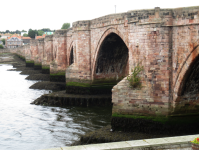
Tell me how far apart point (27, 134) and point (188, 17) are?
9229 millimetres

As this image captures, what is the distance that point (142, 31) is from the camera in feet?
40.4

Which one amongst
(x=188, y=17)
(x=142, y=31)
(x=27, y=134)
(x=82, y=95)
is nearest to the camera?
(x=188, y=17)

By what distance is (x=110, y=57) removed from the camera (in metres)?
20.5

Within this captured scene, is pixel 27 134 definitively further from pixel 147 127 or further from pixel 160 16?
pixel 160 16

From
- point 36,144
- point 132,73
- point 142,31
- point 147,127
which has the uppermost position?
point 142,31

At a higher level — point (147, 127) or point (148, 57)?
point (148, 57)

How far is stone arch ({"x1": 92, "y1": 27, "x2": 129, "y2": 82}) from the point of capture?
62.6 feet

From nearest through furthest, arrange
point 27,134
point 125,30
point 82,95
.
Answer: point 27,134, point 125,30, point 82,95

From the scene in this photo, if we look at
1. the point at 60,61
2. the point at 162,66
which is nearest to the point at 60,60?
the point at 60,61

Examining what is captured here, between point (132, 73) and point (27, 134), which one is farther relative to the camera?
point (27, 134)

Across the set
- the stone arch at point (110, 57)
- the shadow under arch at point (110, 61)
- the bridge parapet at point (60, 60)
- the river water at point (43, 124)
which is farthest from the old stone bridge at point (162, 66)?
the bridge parapet at point (60, 60)

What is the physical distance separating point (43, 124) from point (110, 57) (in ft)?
23.4

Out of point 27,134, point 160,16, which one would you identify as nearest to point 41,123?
point 27,134

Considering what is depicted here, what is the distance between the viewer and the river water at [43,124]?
13047 millimetres
